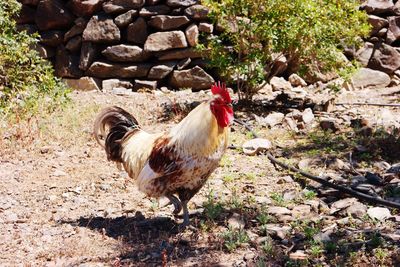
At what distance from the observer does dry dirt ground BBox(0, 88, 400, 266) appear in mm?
3898

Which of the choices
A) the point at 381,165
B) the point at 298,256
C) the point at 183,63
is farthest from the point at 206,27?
the point at 298,256

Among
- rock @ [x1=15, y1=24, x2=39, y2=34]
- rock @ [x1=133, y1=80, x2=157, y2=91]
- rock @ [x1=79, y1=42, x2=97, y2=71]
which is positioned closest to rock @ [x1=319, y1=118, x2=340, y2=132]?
rock @ [x1=133, y1=80, x2=157, y2=91]

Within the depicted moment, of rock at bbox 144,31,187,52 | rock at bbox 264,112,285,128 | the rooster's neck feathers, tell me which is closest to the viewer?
the rooster's neck feathers

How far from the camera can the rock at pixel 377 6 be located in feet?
34.9

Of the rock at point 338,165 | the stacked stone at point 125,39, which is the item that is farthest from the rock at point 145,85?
the rock at point 338,165

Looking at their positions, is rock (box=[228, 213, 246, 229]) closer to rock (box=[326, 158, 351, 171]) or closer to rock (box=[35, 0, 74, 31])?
rock (box=[326, 158, 351, 171])

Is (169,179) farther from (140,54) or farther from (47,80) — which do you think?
(140,54)

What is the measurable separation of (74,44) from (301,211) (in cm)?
746

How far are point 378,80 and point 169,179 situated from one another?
7612 millimetres

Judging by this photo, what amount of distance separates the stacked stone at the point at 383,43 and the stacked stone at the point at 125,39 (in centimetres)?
348

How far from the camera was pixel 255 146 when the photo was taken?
6.38 meters

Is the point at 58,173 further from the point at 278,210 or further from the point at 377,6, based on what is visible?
the point at 377,6

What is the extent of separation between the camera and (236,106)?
8633mm

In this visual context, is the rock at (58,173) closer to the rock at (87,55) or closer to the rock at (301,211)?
the rock at (301,211)
